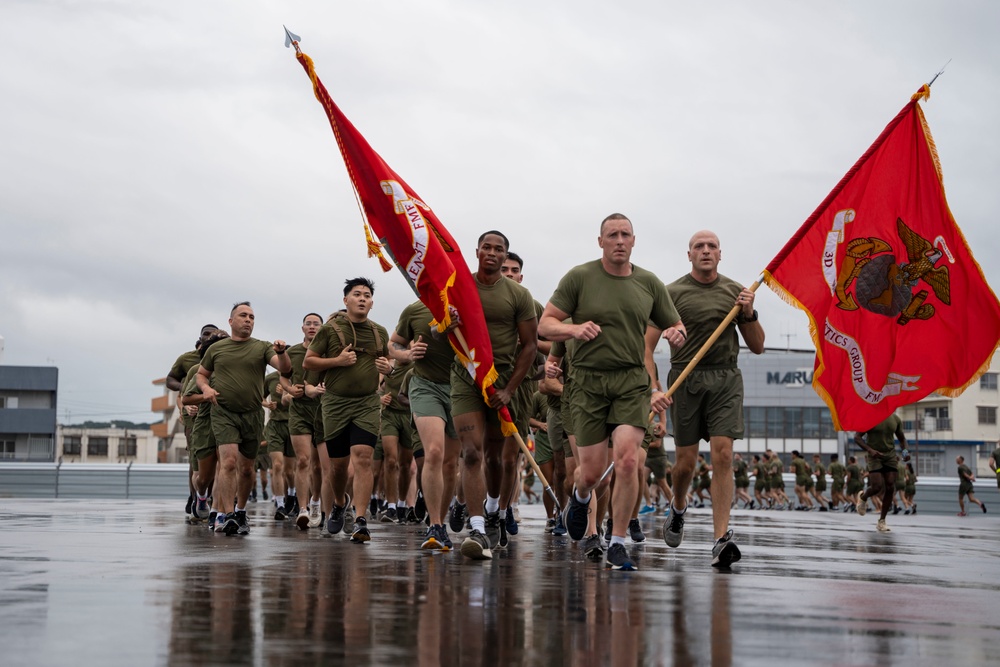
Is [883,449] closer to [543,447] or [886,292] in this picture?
[543,447]

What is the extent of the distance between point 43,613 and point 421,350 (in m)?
5.37

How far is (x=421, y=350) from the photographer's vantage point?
1049 cm

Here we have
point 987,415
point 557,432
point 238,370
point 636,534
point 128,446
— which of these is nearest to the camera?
point 636,534

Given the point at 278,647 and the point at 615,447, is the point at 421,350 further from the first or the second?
the point at 278,647

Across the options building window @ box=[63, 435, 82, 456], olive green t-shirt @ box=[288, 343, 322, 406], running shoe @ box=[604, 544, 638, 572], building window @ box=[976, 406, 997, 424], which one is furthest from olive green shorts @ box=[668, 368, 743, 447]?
building window @ box=[63, 435, 82, 456]

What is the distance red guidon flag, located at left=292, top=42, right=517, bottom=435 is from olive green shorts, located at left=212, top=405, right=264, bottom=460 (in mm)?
3140

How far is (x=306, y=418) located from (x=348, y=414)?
10.1ft

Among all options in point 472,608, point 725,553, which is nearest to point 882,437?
point 725,553

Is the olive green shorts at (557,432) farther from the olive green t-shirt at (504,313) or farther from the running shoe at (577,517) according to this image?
the running shoe at (577,517)

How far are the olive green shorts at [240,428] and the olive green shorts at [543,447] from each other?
12.9ft

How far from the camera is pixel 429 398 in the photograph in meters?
10.7

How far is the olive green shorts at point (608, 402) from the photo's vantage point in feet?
28.6

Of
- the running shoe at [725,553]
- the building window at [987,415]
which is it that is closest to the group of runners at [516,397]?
the running shoe at [725,553]

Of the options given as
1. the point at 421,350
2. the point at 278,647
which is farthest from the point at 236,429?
Answer: the point at 278,647
